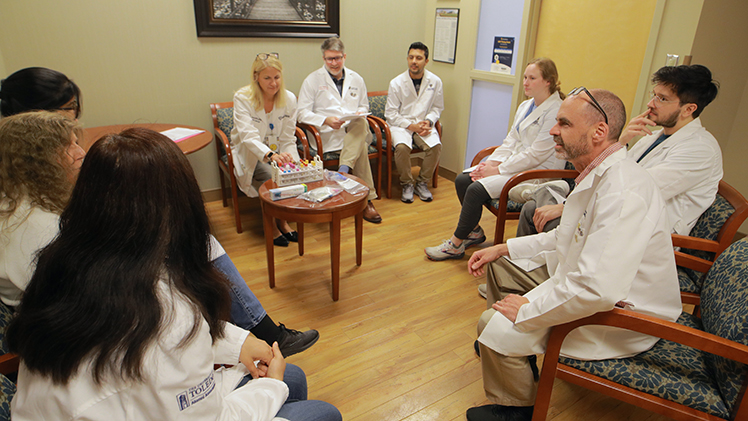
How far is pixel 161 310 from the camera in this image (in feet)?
2.91

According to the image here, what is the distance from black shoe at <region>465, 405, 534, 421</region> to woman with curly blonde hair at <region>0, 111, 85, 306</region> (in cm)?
169

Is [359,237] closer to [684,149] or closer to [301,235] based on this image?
[301,235]

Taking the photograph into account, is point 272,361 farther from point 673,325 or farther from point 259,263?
point 259,263

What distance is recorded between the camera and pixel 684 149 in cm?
212

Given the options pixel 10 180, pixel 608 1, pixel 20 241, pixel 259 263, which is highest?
pixel 608 1

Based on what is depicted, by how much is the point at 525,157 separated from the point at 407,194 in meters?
1.45

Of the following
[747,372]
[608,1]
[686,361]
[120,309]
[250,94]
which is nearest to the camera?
[120,309]

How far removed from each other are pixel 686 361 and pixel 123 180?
179 centimetres

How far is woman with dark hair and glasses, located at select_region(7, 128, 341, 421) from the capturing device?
85 cm

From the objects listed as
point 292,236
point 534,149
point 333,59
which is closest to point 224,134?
point 292,236

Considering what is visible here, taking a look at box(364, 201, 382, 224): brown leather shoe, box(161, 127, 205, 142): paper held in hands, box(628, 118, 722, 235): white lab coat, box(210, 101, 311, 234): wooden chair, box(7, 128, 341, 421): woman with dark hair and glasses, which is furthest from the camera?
box(364, 201, 382, 224): brown leather shoe

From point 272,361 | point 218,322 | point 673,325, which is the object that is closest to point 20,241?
point 218,322

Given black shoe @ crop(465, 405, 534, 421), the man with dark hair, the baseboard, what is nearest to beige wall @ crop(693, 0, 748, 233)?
the man with dark hair

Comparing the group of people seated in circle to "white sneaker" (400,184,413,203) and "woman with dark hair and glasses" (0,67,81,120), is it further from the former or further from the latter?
"white sneaker" (400,184,413,203)
